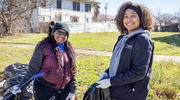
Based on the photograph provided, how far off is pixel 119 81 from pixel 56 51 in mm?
1097

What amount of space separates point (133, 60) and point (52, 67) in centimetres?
123

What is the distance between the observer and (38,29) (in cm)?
2364

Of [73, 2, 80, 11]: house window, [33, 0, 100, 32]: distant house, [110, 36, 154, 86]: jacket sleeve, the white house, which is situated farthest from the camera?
[73, 2, 80, 11]: house window

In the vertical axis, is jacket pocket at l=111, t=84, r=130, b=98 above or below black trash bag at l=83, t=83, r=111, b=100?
above

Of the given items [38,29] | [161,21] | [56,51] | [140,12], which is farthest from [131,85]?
[161,21]

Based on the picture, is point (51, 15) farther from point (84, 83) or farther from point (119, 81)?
point (119, 81)

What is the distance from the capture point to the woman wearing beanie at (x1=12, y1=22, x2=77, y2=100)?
97.7 inches

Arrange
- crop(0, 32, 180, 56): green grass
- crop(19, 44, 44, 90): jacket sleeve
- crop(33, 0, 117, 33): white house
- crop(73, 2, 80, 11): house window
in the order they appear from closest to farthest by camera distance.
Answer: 1. crop(19, 44, 44, 90): jacket sleeve
2. crop(0, 32, 180, 56): green grass
3. crop(33, 0, 117, 33): white house
4. crop(73, 2, 80, 11): house window

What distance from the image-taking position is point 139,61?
1.82m

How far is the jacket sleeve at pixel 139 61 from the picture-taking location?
182 centimetres

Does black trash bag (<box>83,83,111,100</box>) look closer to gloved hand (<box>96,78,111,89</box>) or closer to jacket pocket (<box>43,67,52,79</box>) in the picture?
gloved hand (<box>96,78,111,89</box>)

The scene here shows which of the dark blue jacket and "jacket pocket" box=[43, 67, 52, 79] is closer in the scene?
→ the dark blue jacket

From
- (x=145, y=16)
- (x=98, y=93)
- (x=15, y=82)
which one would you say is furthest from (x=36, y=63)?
(x=15, y=82)

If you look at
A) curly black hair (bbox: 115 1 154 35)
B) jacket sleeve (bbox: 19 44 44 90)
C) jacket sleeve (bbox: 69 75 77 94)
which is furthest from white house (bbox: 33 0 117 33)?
curly black hair (bbox: 115 1 154 35)
